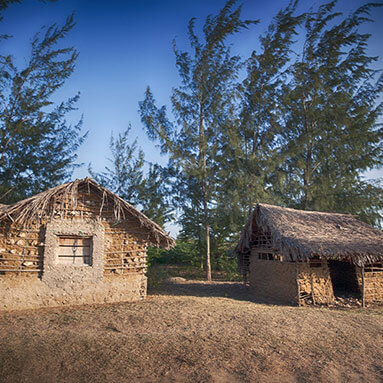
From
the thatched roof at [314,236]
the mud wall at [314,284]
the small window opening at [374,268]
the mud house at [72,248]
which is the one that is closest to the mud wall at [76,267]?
the mud house at [72,248]

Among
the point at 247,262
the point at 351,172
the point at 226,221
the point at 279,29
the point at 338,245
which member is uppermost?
the point at 279,29

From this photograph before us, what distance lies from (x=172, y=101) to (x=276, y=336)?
14320 millimetres

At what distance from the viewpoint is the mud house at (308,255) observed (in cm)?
971

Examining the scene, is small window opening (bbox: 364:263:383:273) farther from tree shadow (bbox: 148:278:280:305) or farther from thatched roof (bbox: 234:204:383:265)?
tree shadow (bbox: 148:278:280:305)

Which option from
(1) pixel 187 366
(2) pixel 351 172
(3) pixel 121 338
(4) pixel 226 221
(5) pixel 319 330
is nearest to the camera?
(1) pixel 187 366

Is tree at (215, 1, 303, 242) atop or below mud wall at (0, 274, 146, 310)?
atop

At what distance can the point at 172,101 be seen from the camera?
17.3 meters

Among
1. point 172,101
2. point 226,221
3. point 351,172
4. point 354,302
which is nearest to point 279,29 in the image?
point 172,101

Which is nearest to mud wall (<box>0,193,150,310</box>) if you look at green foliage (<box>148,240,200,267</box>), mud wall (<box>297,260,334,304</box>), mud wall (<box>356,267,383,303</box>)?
mud wall (<box>297,260,334,304</box>)

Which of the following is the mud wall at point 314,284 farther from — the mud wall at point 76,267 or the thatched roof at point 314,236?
the mud wall at point 76,267

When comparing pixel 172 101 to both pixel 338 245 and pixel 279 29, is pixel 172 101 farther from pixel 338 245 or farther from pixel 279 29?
pixel 338 245

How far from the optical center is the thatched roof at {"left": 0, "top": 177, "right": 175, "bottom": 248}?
26.9 feet

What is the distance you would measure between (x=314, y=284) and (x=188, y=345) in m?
6.25

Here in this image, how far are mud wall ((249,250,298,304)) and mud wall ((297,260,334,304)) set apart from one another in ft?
0.77
